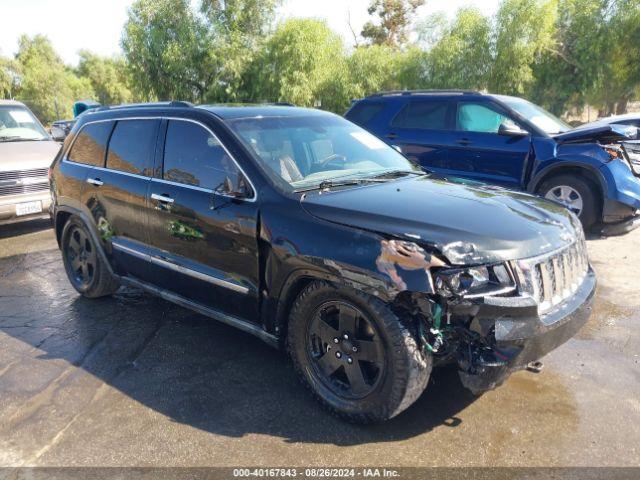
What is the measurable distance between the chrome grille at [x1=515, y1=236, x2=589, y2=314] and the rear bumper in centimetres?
725

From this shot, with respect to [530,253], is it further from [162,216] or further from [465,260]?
Result: [162,216]

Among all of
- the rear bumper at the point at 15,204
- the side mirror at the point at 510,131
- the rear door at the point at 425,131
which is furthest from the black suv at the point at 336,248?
the rear bumper at the point at 15,204

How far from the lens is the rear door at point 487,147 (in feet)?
23.6

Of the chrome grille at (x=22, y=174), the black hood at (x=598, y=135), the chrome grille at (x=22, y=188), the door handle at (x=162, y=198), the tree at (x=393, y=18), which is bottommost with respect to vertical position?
the chrome grille at (x=22, y=188)

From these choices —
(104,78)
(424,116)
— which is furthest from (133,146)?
(104,78)

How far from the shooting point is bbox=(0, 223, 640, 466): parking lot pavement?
2801 millimetres

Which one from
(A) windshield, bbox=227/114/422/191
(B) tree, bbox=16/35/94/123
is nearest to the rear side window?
(A) windshield, bbox=227/114/422/191

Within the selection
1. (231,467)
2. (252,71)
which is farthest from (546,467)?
(252,71)

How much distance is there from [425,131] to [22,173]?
5.97 meters

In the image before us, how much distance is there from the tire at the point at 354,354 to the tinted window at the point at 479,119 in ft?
17.4

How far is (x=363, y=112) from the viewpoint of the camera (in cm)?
864

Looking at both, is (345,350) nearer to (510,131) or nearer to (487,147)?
(510,131)

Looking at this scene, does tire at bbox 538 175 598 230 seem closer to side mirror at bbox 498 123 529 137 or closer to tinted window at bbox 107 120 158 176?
side mirror at bbox 498 123 529 137

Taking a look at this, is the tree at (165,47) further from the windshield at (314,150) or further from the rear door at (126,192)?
the windshield at (314,150)
